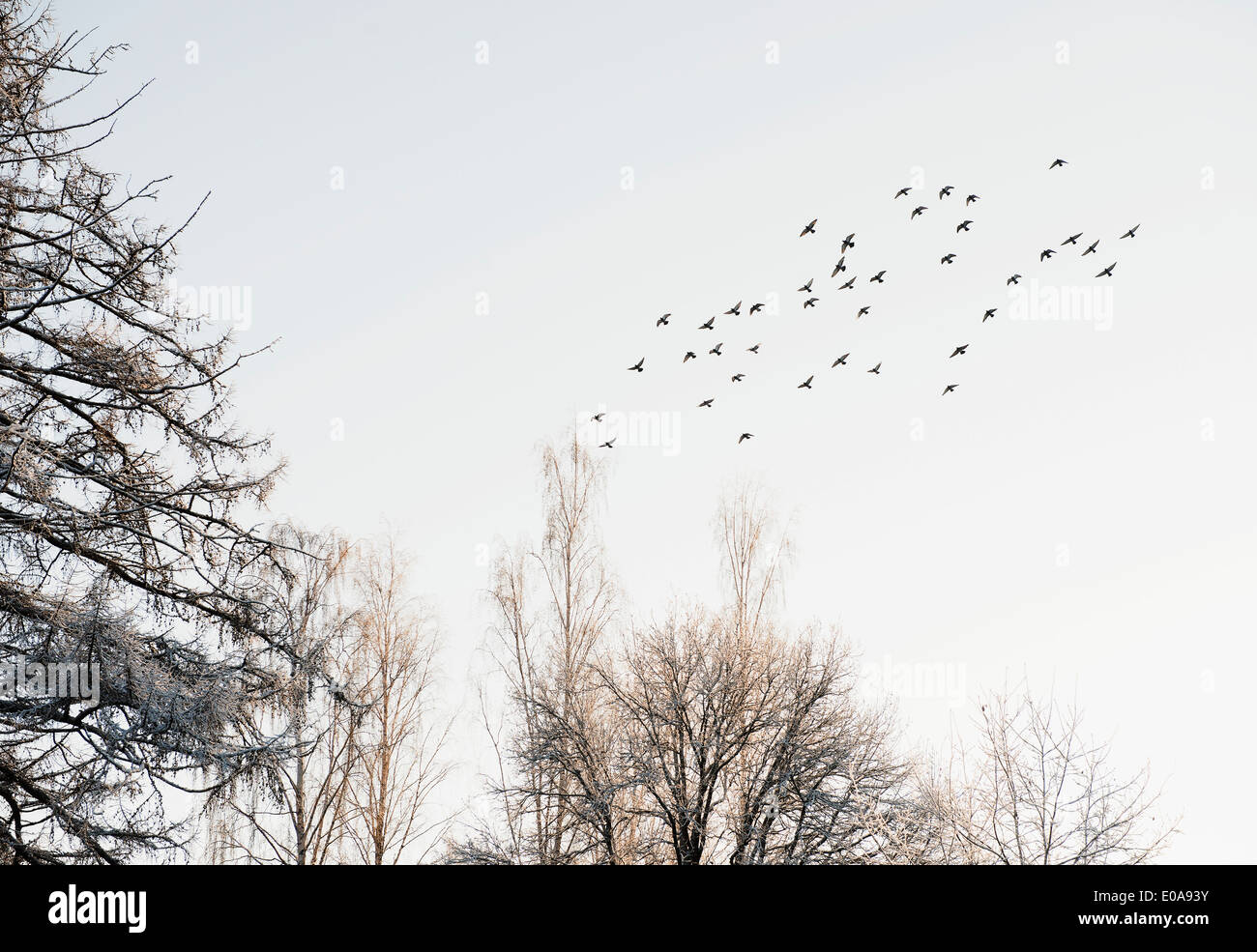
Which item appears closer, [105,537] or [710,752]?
[105,537]

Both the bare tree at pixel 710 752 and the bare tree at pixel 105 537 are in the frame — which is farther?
the bare tree at pixel 710 752

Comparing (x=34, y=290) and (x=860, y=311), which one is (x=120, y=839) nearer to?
(x=34, y=290)

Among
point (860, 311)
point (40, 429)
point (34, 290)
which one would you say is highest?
point (860, 311)

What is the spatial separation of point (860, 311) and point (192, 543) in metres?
10.3

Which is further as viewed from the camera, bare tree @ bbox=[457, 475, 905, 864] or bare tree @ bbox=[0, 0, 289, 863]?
bare tree @ bbox=[457, 475, 905, 864]
